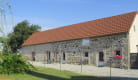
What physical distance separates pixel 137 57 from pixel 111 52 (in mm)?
3159

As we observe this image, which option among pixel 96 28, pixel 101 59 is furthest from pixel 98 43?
pixel 96 28

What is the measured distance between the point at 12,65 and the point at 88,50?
54.7 feet

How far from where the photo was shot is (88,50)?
30250mm

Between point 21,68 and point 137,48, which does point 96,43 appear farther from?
point 21,68

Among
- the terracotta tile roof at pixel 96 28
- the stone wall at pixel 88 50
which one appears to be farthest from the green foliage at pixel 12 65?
the terracotta tile roof at pixel 96 28

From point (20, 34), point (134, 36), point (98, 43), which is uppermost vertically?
point (20, 34)

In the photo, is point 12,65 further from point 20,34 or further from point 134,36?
point 20,34

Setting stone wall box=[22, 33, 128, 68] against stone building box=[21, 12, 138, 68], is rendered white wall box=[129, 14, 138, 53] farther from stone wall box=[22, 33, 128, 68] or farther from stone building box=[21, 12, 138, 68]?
stone wall box=[22, 33, 128, 68]

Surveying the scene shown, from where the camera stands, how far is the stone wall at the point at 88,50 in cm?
2584

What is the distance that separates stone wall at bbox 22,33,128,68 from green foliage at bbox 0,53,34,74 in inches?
514

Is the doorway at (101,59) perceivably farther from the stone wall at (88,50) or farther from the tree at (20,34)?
Answer: the tree at (20,34)

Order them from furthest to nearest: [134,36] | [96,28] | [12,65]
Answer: [96,28], [134,36], [12,65]

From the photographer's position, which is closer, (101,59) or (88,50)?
(101,59)

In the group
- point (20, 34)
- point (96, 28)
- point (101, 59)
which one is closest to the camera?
point (101, 59)
